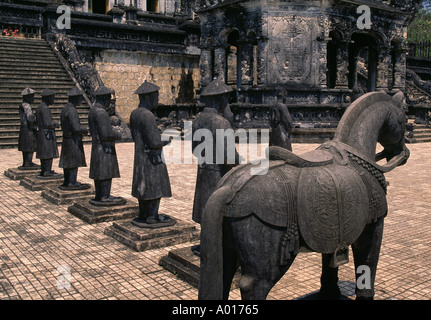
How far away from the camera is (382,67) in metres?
22.0

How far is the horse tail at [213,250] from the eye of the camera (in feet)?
9.86

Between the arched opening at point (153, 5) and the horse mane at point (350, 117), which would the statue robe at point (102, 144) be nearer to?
the horse mane at point (350, 117)

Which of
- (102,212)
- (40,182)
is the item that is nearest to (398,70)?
(40,182)

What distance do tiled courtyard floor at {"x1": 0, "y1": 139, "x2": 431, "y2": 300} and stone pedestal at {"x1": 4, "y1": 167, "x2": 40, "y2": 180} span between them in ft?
7.35

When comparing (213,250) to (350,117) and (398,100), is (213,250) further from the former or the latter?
(398,100)

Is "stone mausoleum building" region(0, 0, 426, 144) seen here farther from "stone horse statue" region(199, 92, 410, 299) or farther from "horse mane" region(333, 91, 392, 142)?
"stone horse statue" region(199, 92, 410, 299)

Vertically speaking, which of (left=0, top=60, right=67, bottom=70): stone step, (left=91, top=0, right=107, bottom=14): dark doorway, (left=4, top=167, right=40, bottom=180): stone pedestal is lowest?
(left=4, top=167, right=40, bottom=180): stone pedestal

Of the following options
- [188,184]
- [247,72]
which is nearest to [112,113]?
[247,72]

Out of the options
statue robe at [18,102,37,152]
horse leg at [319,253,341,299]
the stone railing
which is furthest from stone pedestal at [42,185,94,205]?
the stone railing

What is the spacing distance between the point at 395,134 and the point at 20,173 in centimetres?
924

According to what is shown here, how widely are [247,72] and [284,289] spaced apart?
15997 millimetres

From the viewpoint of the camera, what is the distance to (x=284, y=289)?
4.45 meters

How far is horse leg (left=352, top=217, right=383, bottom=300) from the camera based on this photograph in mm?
3697
